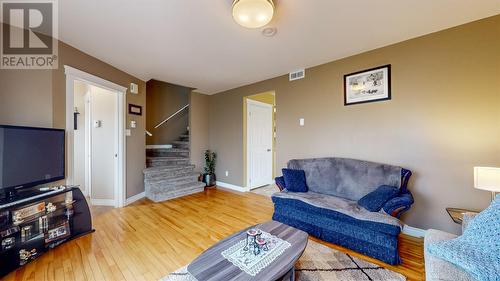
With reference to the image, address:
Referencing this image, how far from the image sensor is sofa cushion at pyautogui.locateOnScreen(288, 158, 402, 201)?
235 centimetres

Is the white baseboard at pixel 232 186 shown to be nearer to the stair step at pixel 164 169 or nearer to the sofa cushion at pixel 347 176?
the stair step at pixel 164 169

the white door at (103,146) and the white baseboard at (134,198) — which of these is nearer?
the white door at (103,146)

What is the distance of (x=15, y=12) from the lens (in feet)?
6.18

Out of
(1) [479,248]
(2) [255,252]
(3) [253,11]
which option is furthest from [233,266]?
(3) [253,11]

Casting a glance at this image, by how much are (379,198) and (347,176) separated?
1.86 feet

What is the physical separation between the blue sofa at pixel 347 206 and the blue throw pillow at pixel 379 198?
0.15ft

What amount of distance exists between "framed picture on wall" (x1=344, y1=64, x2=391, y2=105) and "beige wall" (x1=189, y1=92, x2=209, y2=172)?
3.42 metres

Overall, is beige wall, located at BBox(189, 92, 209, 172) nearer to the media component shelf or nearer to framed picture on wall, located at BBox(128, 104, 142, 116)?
framed picture on wall, located at BBox(128, 104, 142, 116)

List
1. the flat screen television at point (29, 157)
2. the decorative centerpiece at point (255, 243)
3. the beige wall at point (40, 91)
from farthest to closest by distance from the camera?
the beige wall at point (40, 91) < the flat screen television at point (29, 157) < the decorative centerpiece at point (255, 243)

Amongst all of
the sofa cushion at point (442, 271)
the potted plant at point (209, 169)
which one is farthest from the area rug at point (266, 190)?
the sofa cushion at point (442, 271)

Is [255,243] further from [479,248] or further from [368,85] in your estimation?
[368,85]

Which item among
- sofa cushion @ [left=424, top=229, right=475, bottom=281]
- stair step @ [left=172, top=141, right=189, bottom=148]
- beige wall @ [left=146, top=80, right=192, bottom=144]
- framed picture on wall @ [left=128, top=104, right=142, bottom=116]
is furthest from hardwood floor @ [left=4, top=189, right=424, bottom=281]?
beige wall @ [left=146, top=80, right=192, bottom=144]

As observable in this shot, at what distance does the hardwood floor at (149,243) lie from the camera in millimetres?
1718

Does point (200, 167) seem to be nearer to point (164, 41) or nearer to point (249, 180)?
point (249, 180)
